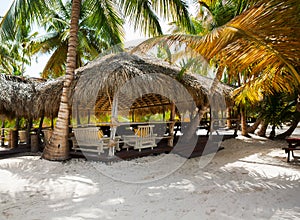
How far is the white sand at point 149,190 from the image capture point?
2.96 metres

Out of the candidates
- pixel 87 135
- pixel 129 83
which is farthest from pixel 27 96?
pixel 129 83

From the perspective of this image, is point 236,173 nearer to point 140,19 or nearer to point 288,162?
point 288,162

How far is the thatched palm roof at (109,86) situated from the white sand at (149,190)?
1.81m

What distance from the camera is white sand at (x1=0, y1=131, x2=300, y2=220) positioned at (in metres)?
2.96

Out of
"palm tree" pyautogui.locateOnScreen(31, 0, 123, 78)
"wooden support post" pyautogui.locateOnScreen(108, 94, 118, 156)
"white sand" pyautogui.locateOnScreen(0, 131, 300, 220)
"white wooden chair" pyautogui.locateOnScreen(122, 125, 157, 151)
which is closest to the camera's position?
"white sand" pyautogui.locateOnScreen(0, 131, 300, 220)

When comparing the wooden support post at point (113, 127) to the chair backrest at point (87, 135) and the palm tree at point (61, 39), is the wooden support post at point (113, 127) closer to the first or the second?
the chair backrest at point (87, 135)

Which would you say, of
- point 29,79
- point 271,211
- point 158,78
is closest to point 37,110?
point 29,79

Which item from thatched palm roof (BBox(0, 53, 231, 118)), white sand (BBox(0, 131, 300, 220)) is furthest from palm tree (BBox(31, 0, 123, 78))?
white sand (BBox(0, 131, 300, 220))

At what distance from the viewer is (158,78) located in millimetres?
6004

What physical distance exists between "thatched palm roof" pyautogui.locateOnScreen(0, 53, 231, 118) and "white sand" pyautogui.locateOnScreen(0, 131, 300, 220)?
5.93 feet

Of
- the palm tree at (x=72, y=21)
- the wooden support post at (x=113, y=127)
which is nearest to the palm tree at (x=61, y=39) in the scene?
the palm tree at (x=72, y=21)

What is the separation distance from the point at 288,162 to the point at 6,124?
13.0 meters

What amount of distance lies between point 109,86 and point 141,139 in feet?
5.78

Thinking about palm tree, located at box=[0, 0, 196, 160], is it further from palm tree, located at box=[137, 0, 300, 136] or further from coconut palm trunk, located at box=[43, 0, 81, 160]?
palm tree, located at box=[137, 0, 300, 136]
